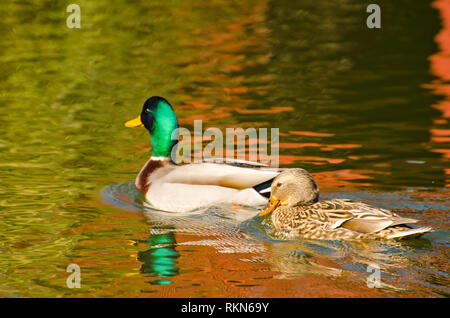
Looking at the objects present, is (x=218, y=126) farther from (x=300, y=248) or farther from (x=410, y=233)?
(x=410, y=233)

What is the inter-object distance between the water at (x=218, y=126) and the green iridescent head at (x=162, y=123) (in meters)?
0.55

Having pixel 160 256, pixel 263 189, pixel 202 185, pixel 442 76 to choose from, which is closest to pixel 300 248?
pixel 160 256

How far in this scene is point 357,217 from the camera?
6.97 meters

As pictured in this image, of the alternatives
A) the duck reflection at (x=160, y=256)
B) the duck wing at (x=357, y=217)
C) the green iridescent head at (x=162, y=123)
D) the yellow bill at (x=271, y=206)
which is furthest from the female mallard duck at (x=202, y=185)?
the duck wing at (x=357, y=217)

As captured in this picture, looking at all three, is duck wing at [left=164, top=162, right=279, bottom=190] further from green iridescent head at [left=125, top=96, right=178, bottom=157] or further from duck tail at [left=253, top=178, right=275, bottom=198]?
green iridescent head at [left=125, top=96, right=178, bottom=157]

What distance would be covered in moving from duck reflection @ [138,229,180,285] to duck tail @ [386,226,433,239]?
1855 mm

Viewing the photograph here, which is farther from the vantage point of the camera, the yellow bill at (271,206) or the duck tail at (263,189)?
the duck tail at (263,189)

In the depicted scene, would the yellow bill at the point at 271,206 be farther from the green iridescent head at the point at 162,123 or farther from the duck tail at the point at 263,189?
the green iridescent head at the point at 162,123

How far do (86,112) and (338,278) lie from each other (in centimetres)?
764

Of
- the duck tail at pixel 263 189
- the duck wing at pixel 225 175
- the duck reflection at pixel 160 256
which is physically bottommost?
the duck reflection at pixel 160 256

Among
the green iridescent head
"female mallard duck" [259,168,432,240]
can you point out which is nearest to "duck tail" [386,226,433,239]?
"female mallard duck" [259,168,432,240]

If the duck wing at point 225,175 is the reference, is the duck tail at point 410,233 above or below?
below

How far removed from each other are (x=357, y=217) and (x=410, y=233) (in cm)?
53

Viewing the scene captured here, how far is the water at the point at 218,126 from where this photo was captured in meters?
6.47
